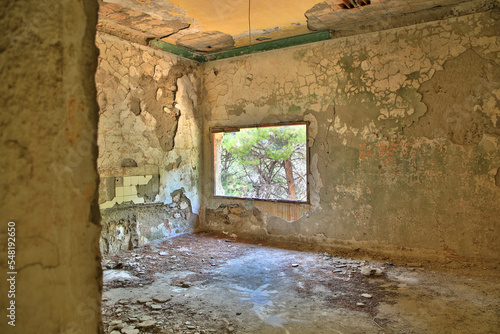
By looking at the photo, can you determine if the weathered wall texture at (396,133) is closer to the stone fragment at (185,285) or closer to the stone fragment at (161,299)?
the stone fragment at (185,285)

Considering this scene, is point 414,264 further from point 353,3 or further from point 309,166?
point 353,3

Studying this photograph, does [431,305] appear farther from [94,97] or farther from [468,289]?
[94,97]

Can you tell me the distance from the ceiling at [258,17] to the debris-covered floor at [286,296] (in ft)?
8.08

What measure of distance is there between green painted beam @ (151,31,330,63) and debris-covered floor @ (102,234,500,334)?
8.08 feet

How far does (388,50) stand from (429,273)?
7.31 ft

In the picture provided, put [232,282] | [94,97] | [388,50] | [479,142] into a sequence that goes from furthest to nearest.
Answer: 1. [388,50]
2. [479,142]
3. [232,282]
4. [94,97]

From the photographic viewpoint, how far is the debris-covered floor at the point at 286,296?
7.02 ft

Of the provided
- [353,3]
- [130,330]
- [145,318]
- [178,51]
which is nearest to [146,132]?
[178,51]

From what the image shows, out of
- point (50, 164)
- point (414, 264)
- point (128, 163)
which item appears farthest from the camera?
point (128, 163)

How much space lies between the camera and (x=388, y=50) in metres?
3.45

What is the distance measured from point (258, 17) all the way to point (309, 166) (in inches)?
67.3

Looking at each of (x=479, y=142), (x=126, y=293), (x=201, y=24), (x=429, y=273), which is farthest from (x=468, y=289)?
(x=201, y=24)

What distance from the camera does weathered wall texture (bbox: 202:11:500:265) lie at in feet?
10.1

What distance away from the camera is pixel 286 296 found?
8.48ft
